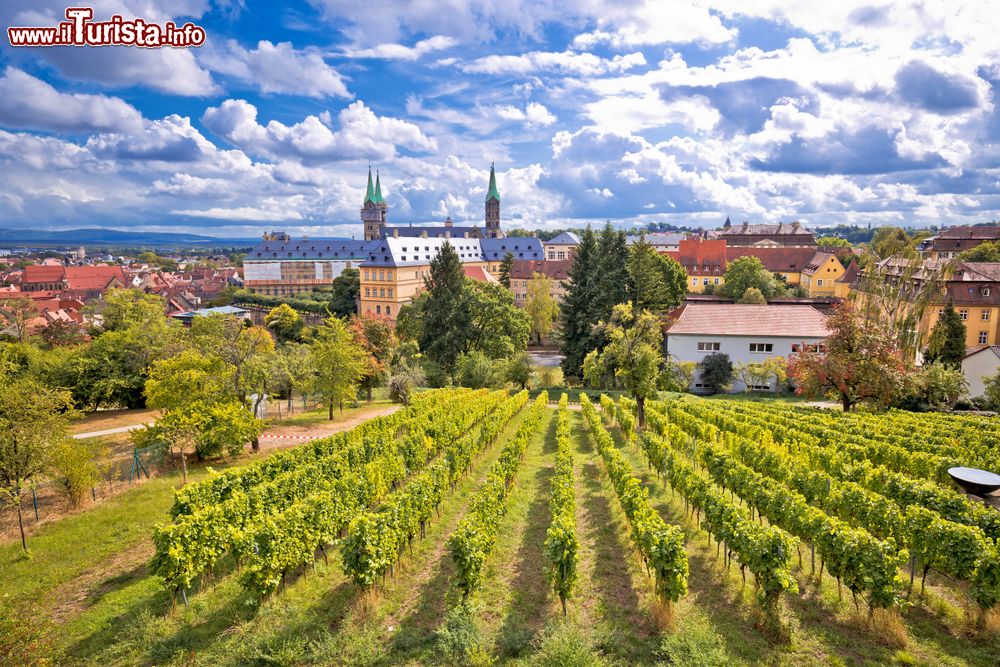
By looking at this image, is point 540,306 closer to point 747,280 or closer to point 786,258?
point 747,280

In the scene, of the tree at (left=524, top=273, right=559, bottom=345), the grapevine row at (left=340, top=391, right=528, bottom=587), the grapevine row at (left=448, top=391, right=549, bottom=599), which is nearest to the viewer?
the grapevine row at (left=448, top=391, right=549, bottom=599)

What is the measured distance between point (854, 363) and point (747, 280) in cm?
5049

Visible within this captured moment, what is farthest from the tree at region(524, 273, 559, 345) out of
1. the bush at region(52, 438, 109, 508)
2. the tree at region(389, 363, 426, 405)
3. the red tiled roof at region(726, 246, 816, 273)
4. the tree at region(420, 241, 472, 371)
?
the bush at region(52, 438, 109, 508)

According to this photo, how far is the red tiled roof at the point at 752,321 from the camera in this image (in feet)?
144

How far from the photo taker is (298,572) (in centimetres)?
1344

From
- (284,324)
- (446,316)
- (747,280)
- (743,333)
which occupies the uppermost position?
(747,280)

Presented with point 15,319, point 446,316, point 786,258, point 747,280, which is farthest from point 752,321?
point 15,319

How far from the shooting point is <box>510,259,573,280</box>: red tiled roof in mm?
104625

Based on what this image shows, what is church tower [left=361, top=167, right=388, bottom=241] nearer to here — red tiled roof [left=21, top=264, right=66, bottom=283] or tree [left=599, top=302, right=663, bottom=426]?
red tiled roof [left=21, top=264, right=66, bottom=283]

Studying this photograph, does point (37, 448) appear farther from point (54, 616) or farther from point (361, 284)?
point (361, 284)

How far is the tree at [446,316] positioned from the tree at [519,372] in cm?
561

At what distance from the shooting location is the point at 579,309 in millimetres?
51000

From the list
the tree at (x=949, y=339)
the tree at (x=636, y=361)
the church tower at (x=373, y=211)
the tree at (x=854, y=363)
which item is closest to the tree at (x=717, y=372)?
the tree at (x=854, y=363)

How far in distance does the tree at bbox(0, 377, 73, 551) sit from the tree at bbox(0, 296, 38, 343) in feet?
120
